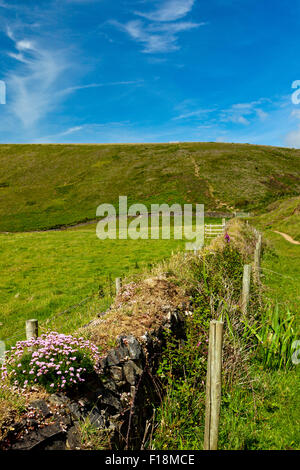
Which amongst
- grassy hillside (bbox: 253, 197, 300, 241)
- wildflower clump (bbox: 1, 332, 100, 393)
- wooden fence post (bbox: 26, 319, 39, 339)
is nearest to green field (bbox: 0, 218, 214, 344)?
wooden fence post (bbox: 26, 319, 39, 339)

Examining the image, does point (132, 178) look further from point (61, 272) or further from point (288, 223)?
point (61, 272)

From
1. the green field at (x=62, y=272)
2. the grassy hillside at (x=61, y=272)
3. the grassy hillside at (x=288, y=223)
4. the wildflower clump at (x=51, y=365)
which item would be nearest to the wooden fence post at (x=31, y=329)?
the wildflower clump at (x=51, y=365)

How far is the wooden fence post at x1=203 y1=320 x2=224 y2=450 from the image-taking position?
346cm

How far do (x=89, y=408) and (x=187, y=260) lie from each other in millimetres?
6200

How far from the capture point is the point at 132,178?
78.1 meters

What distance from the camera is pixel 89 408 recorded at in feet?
12.6

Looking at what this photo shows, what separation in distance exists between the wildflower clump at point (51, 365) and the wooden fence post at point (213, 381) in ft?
5.44

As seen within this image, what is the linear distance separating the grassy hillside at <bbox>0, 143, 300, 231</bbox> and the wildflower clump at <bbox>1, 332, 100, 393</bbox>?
5529 centimetres

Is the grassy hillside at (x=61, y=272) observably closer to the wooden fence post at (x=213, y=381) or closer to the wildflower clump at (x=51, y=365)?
the wildflower clump at (x=51, y=365)

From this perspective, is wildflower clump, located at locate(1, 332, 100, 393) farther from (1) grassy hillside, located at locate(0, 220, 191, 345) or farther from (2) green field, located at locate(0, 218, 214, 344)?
(1) grassy hillside, located at locate(0, 220, 191, 345)

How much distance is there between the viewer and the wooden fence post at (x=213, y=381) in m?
3.46

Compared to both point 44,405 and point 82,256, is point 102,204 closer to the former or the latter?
point 82,256

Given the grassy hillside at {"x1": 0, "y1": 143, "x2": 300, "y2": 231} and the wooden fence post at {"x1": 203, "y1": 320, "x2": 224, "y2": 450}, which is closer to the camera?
the wooden fence post at {"x1": 203, "y1": 320, "x2": 224, "y2": 450}
